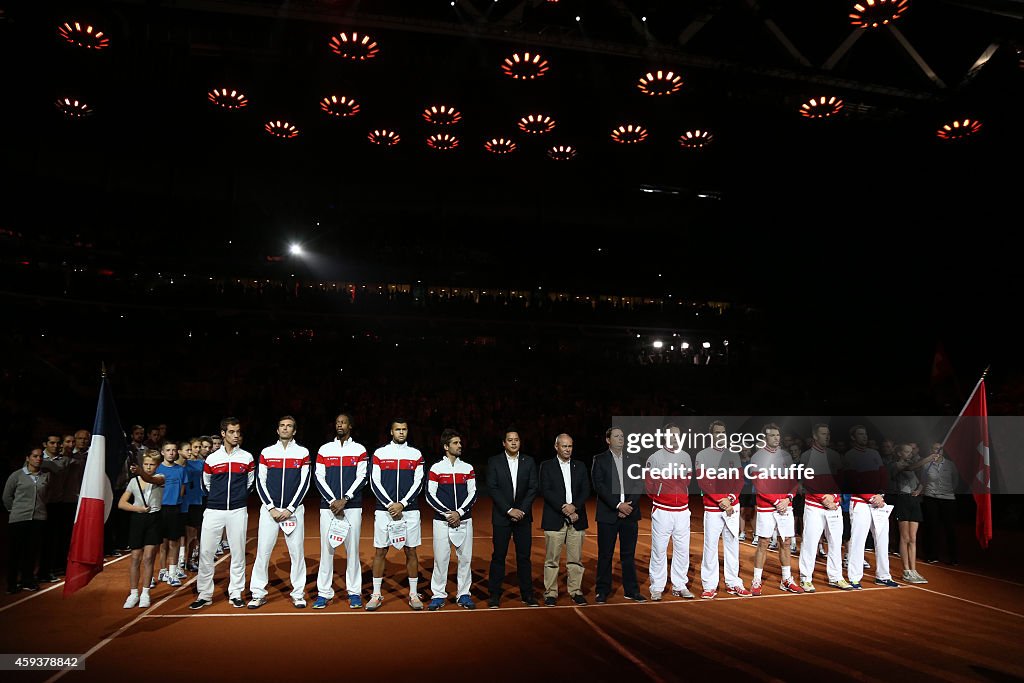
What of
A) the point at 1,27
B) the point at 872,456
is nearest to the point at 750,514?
the point at 872,456

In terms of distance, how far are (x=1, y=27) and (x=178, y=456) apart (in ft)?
33.1

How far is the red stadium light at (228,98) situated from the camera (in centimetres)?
1323

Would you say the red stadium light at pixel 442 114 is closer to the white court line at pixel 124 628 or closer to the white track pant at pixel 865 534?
the white court line at pixel 124 628

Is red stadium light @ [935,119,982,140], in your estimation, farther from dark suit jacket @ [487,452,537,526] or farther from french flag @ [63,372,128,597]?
french flag @ [63,372,128,597]

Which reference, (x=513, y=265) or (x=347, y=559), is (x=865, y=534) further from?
(x=513, y=265)

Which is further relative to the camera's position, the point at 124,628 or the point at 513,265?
the point at 513,265

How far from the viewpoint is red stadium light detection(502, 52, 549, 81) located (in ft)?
38.4

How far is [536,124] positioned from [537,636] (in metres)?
10.9

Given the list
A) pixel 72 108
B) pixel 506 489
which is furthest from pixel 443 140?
pixel 506 489

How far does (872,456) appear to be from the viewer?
9906 millimetres

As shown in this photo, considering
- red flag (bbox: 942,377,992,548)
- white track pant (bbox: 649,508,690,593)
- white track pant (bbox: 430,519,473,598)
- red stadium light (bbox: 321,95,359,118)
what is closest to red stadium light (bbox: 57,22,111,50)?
red stadium light (bbox: 321,95,359,118)

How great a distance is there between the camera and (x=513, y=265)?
28.2 metres

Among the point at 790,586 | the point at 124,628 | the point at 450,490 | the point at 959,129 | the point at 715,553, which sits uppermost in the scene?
the point at 959,129

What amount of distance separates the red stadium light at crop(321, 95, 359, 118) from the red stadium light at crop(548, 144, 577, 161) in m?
5.37
